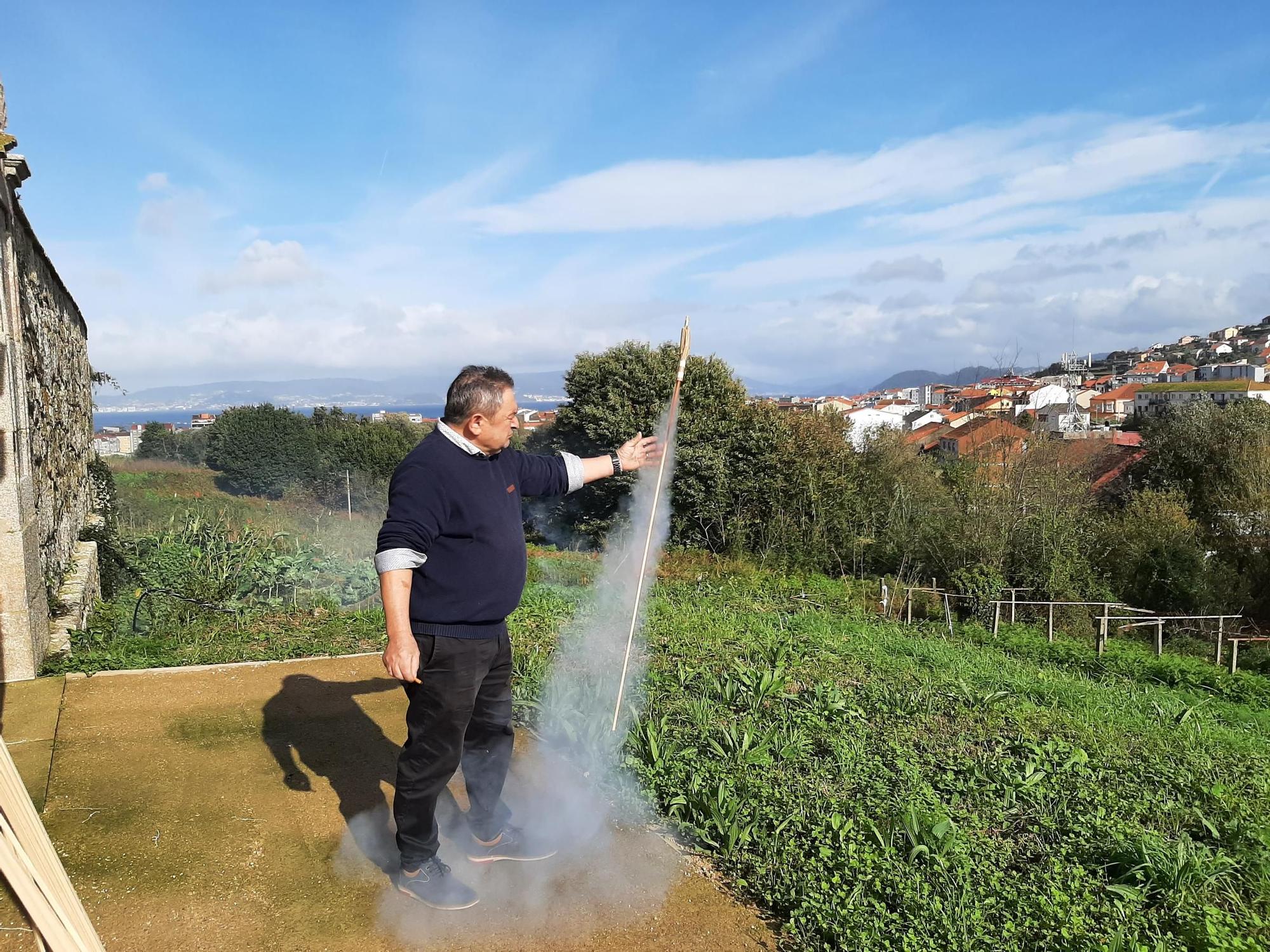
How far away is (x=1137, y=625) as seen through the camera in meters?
13.8

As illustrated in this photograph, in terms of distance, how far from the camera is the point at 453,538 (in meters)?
2.61

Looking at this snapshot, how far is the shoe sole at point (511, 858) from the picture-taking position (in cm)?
289

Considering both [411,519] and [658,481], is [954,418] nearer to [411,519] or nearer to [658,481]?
[658,481]

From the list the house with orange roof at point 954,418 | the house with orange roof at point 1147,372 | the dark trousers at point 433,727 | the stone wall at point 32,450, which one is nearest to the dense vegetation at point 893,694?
the stone wall at point 32,450

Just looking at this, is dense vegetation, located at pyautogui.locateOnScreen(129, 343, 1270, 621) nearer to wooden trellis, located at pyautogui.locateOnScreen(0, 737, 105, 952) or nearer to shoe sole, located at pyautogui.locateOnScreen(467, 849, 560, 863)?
shoe sole, located at pyautogui.locateOnScreen(467, 849, 560, 863)

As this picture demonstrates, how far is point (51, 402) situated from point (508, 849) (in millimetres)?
5429

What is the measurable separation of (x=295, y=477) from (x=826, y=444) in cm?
1282

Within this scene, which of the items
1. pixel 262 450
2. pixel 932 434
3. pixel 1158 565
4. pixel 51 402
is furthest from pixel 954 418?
pixel 51 402

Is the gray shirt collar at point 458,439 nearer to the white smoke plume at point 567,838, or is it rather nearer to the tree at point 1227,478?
the white smoke plume at point 567,838

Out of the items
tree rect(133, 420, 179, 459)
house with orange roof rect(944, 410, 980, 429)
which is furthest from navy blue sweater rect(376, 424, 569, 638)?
house with orange roof rect(944, 410, 980, 429)

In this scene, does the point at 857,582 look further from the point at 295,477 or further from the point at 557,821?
the point at 295,477

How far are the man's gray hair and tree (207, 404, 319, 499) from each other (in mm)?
18079

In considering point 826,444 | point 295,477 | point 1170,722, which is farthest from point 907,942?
point 295,477

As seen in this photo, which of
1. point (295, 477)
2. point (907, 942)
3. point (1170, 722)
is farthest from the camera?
point (295, 477)
